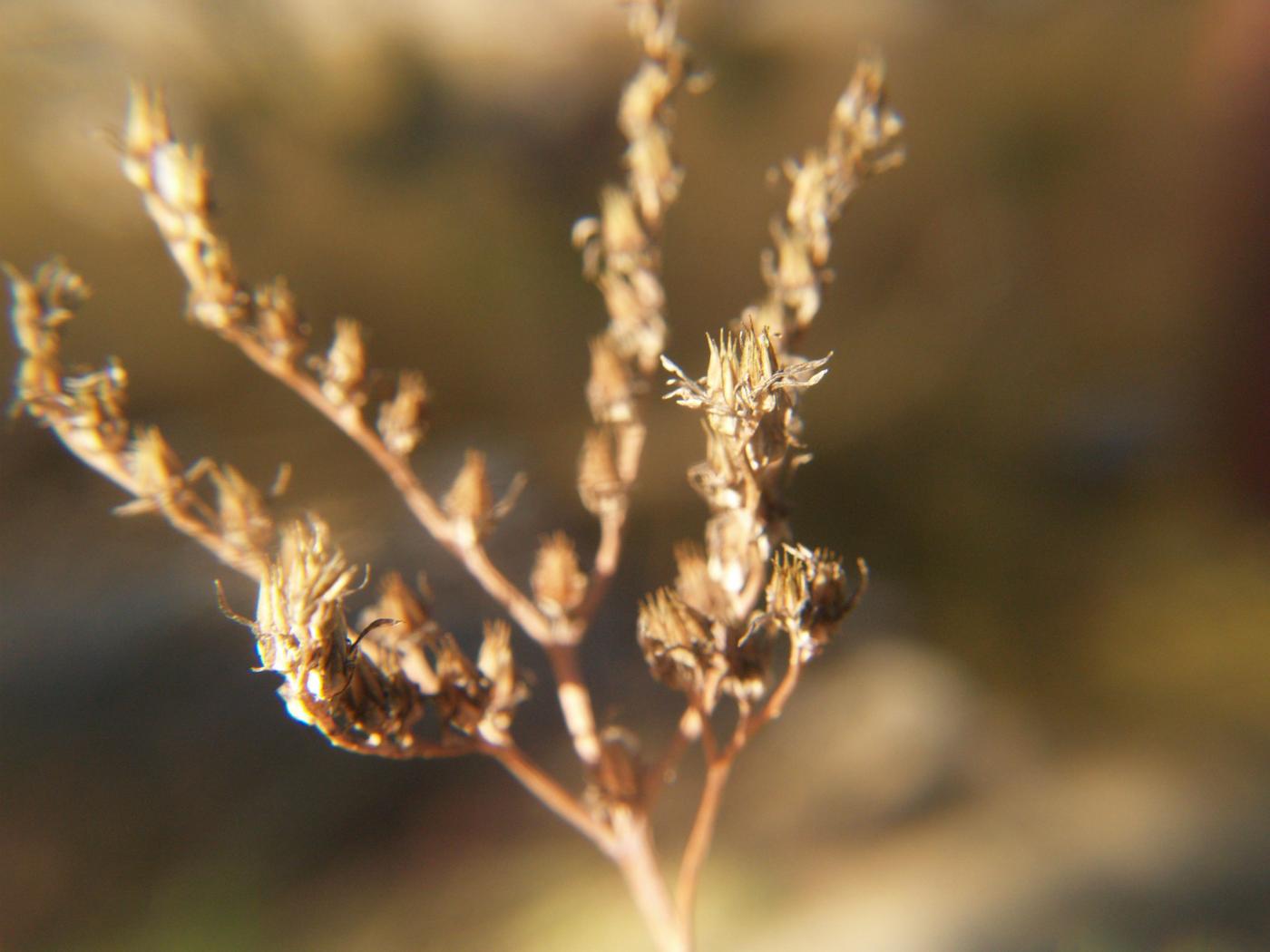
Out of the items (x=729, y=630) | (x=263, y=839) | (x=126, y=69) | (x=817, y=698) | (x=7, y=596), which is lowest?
(x=729, y=630)

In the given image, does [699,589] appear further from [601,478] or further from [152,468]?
[152,468]

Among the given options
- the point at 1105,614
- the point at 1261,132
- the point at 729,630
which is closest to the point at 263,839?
the point at 729,630

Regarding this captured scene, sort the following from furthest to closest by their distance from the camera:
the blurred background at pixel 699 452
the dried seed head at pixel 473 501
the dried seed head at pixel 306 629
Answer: the blurred background at pixel 699 452
the dried seed head at pixel 473 501
the dried seed head at pixel 306 629

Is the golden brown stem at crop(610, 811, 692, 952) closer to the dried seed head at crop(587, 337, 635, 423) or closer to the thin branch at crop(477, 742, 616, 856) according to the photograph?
the thin branch at crop(477, 742, 616, 856)

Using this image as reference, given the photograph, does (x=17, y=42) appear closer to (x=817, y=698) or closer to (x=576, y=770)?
(x=576, y=770)

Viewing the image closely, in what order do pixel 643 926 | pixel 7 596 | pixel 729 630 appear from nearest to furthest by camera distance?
1. pixel 729 630
2. pixel 643 926
3. pixel 7 596

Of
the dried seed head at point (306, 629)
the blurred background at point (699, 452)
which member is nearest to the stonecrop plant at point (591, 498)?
the dried seed head at point (306, 629)

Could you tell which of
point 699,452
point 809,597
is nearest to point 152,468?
point 809,597

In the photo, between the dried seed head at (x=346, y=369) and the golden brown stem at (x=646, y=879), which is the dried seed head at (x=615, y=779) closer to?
the golden brown stem at (x=646, y=879)
